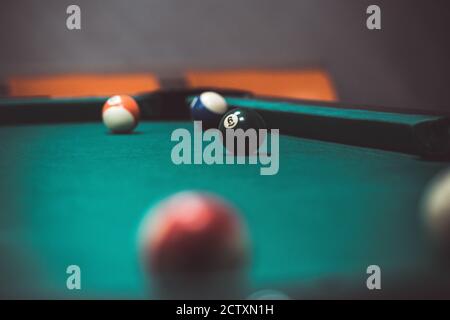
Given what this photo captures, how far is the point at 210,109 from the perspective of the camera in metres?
4.49

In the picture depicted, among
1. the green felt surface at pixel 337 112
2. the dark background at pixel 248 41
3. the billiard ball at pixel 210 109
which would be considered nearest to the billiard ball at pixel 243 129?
the green felt surface at pixel 337 112

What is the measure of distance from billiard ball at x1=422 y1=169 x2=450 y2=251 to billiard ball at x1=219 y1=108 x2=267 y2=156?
1.57 m

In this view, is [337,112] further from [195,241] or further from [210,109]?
[195,241]

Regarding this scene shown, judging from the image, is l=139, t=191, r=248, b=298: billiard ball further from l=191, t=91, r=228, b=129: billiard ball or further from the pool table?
l=191, t=91, r=228, b=129: billiard ball

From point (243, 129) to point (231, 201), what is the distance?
1.23 m

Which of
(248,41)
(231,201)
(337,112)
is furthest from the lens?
(248,41)

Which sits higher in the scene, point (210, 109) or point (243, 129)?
point (210, 109)

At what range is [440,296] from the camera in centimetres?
168

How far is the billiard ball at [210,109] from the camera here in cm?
446

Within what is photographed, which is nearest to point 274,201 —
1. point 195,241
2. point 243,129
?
point 195,241

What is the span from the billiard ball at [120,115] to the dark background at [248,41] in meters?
3.66

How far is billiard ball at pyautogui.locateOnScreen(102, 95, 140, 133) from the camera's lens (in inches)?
180

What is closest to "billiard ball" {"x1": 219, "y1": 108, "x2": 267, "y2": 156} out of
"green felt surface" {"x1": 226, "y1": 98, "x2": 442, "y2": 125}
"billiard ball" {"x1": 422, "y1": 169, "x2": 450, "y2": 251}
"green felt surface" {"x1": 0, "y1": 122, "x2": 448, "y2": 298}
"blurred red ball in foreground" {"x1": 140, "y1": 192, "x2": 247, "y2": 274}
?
"green felt surface" {"x1": 0, "y1": 122, "x2": 448, "y2": 298}

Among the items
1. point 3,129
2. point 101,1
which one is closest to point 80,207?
point 3,129
